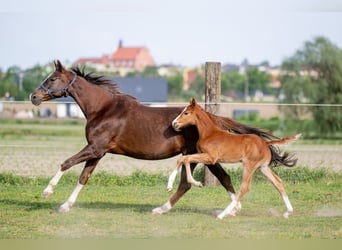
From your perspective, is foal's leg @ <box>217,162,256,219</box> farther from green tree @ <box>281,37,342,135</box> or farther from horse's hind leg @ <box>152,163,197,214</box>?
green tree @ <box>281,37,342,135</box>

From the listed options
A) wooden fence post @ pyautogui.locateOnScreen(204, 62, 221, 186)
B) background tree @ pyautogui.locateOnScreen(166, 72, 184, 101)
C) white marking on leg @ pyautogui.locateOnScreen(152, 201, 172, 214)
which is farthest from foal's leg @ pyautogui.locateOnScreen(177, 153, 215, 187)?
background tree @ pyautogui.locateOnScreen(166, 72, 184, 101)

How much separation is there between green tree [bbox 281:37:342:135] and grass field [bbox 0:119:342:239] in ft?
65.5

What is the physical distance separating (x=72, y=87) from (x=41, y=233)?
250cm

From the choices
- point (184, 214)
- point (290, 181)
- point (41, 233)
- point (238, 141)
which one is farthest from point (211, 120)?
point (290, 181)

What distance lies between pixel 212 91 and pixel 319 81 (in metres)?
24.6

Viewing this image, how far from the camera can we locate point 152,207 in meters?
10.0

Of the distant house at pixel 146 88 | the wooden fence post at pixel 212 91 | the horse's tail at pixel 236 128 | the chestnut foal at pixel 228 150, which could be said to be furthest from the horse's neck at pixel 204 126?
the distant house at pixel 146 88

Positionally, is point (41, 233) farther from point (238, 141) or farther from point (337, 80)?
point (337, 80)

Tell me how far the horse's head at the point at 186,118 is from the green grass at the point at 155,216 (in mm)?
1151

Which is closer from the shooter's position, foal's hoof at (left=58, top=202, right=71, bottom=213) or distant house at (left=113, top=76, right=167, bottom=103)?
foal's hoof at (left=58, top=202, right=71, bottom=213)

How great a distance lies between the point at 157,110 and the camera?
9.72m

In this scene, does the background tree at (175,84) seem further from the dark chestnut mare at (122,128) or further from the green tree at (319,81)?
the dark chestnut mare at (122,128)

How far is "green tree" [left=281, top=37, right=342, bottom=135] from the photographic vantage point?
3361 centimetres

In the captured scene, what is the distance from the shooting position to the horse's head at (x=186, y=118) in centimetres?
909
